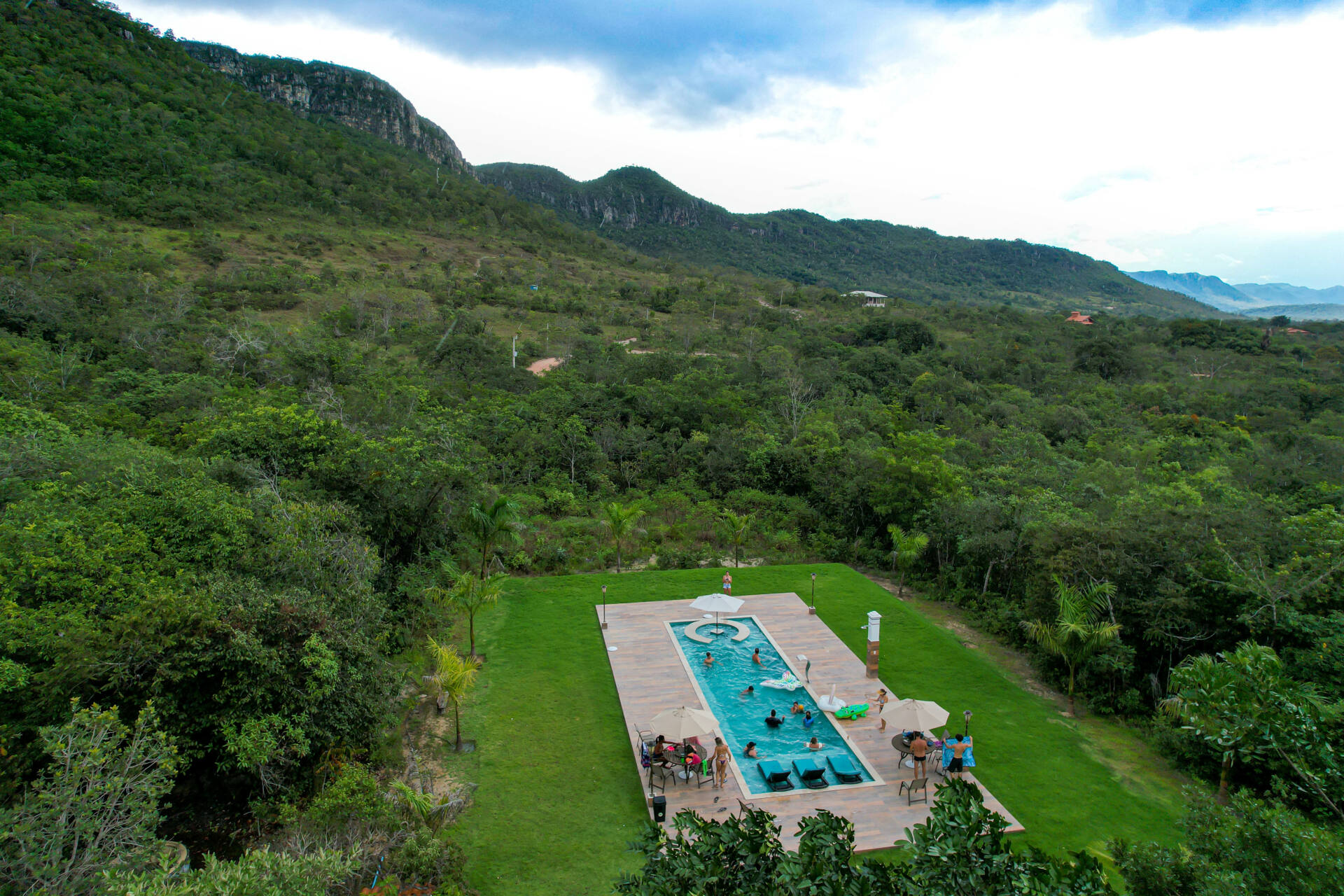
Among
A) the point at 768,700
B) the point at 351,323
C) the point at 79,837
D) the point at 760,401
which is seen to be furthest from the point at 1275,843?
the point at 351,323

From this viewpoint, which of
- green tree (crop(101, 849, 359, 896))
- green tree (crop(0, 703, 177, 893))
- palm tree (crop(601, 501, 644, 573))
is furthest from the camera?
palm tree (crop(601, 501, 644, 573))

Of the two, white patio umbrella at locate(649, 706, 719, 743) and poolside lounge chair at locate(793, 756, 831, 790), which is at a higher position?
white patio umbrella at locate(649, 706, 719, 743)

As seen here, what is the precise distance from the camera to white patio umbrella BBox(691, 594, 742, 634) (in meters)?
16.5

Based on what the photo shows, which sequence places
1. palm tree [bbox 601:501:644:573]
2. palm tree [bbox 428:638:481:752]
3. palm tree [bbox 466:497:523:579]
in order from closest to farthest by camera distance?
palm tree [bbox 428:638:481:752] < palm tree [bbox 466:497:523:579] < palm tree [bbox 601:501:644:573]

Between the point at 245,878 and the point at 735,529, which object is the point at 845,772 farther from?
the point at 735,529

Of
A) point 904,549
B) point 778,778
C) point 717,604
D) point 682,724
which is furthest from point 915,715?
point 904,549

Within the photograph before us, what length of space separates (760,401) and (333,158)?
70515 mm

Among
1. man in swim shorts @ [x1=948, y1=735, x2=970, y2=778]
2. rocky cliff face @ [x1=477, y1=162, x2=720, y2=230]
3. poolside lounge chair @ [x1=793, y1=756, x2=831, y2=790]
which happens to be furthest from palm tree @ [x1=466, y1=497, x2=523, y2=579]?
rocky cliff face @ [x1=477, y1=162, x2=720, y2=230]

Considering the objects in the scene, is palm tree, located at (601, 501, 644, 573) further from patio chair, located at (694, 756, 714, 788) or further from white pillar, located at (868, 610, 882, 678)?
patio chair, located at (694, 756, 714, 788)

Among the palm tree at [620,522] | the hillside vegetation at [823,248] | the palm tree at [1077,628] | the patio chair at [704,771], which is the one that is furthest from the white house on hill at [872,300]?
the patio chair at [704,771]

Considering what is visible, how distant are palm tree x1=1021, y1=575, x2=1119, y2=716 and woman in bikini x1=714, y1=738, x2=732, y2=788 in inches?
279

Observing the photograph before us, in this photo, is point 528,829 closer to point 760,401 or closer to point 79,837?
point 79,837

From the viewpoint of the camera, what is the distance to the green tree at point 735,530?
66.9 feet

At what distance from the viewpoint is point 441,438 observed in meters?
19.7
